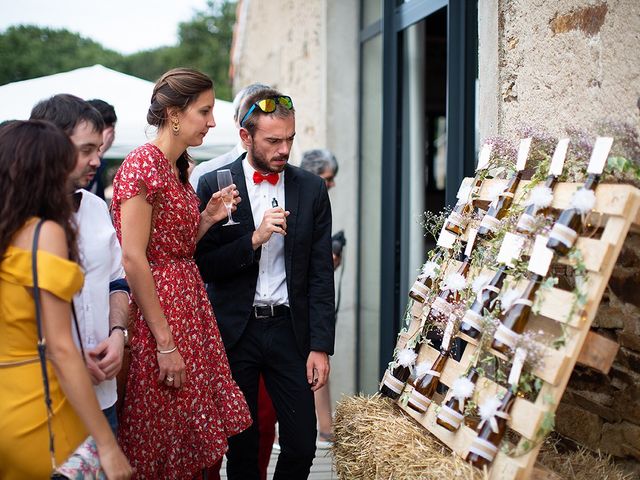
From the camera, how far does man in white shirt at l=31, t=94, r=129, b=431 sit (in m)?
2.50

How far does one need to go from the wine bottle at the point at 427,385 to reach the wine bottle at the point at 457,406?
9.0 inches

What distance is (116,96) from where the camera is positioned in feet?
21.8

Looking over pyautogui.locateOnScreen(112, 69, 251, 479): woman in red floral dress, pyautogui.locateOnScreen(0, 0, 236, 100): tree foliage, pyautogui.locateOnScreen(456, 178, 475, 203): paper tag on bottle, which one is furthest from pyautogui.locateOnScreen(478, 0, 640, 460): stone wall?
pyautogui.locateOnScreen(0, 0, 236, 100): tree foliage

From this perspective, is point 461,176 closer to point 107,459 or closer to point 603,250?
point 603,250

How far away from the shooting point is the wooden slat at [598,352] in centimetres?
218

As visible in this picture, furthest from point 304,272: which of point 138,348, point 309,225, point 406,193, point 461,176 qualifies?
point 406,193

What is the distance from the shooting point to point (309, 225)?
346cm

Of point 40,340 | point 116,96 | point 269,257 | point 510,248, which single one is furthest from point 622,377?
point 116,96

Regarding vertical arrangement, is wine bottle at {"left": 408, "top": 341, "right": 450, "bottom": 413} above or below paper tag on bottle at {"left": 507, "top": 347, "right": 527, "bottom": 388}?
below

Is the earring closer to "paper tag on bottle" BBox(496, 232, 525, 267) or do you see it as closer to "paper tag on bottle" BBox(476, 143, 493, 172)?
"paper tag on bottle" BBox(476, 143, 493, 172)

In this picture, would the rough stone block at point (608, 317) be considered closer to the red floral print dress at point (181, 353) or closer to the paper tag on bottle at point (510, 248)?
the paper tag on bottle at point (510, 248)

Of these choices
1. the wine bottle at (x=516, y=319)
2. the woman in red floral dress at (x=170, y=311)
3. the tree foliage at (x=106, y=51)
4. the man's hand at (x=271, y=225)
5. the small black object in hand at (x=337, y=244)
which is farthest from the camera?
the tree foliage at (x=106, y=51)

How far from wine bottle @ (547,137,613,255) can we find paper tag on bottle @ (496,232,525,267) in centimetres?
17

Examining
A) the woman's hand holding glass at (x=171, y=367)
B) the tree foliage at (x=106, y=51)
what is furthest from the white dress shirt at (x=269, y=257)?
the tree foliage at (x=106, y=51)
